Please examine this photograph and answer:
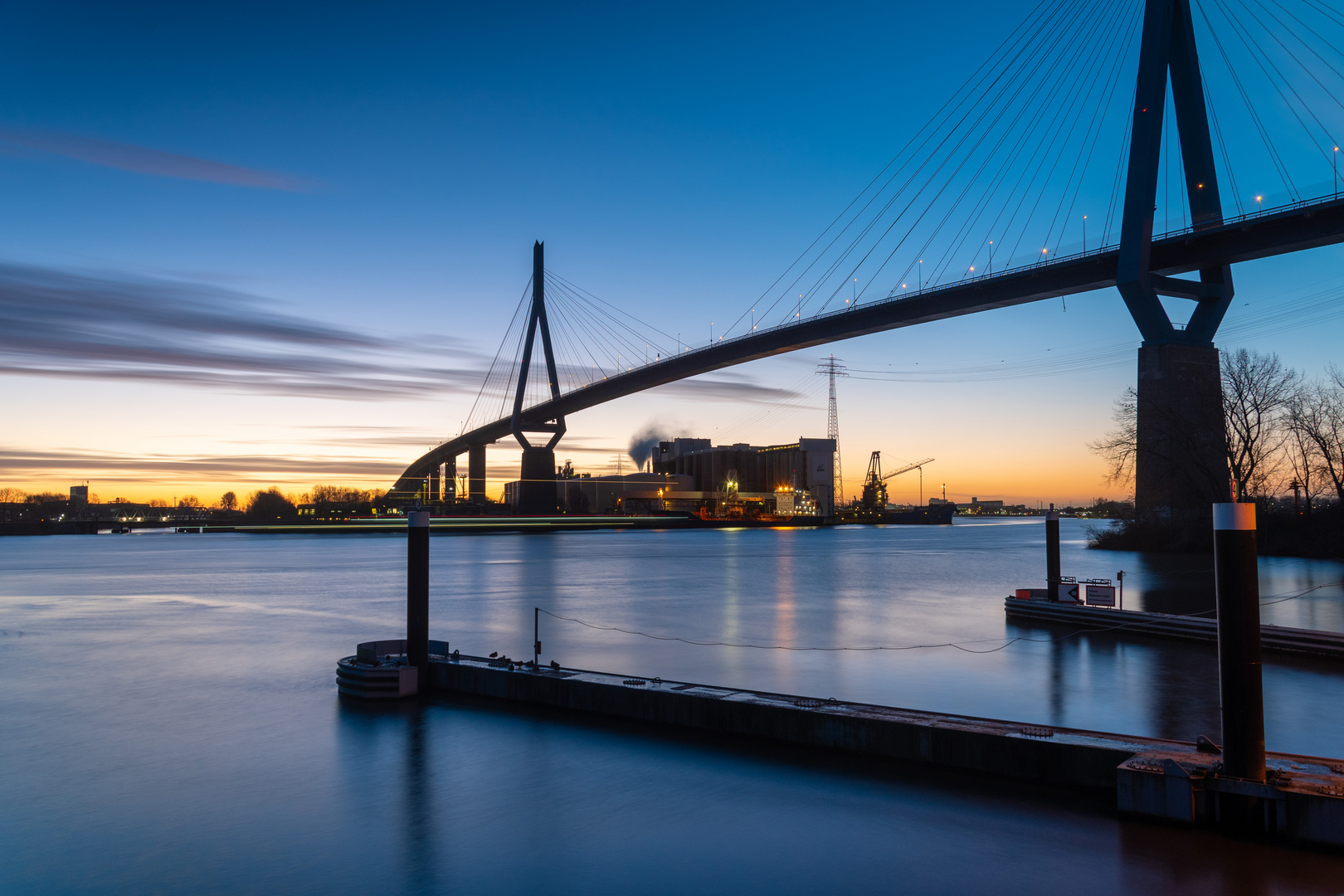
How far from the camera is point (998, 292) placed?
3712 centimetres

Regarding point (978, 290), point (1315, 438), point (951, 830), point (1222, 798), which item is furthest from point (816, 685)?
point (1315, 438)

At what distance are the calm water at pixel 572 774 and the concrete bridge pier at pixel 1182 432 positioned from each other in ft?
40.4

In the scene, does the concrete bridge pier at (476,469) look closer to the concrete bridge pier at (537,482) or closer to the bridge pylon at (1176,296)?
the concrete bridge pier at (537,482)

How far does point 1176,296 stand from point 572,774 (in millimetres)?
30429

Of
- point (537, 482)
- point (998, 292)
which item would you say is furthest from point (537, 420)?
point (998, 292)

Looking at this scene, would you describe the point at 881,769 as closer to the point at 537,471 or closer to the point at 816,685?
the point at 816,685

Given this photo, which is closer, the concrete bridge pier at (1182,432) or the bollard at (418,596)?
the bollard at (418,596)

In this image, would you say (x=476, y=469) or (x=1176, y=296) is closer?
(x=1176, y=296)

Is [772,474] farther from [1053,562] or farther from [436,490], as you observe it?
[1053,562]

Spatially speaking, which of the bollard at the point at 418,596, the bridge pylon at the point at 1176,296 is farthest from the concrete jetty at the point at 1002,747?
the bridge pylon at the point at 1176,296

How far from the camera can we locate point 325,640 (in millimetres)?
16469

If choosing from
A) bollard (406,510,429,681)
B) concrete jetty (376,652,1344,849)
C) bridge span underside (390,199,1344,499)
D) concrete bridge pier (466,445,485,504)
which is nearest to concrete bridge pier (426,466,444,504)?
concrete bridge pier (466,445,485,504)

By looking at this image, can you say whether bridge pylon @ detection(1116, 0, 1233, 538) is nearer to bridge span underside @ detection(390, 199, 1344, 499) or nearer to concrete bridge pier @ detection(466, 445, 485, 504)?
bridge span underside @ detection(390, 199, 1344, 499)

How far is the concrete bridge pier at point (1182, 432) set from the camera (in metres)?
29.5
